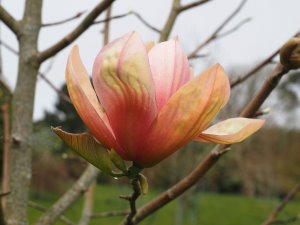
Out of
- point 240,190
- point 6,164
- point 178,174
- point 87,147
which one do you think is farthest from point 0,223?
point 240,190

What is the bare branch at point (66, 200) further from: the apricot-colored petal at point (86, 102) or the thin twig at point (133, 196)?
the apricot-colored petal at point (86, 102)

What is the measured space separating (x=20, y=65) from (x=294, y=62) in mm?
526

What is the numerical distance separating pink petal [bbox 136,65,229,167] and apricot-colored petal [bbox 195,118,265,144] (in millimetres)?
33

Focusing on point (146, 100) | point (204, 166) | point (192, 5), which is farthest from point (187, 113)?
point (192, 5)

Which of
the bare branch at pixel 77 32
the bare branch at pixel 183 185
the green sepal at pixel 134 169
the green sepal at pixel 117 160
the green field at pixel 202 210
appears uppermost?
the bare branch at pixel 77 32

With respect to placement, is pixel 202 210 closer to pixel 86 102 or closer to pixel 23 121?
pixel 23 121

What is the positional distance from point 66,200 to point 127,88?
0.56 meters

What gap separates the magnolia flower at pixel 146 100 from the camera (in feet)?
1.24

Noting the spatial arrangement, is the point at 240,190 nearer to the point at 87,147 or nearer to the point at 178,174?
the point at 178,174

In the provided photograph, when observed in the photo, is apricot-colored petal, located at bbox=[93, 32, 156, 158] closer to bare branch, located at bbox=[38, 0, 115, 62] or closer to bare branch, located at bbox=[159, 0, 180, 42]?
bare branch, located at bbox=[38, 0, 115, 62]

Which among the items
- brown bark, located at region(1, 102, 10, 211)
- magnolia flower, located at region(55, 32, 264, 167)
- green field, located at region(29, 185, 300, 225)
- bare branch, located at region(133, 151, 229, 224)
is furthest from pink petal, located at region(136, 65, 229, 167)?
green field, located at region(29, 185, 300, 225)

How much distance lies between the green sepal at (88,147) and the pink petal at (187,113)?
1.3 inches

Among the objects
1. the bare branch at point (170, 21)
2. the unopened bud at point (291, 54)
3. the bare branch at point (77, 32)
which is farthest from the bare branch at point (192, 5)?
the unopened bud at point (291, 54)

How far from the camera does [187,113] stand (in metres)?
0.39
